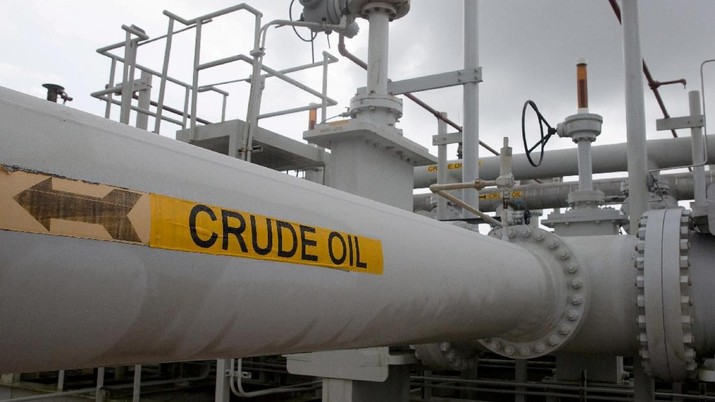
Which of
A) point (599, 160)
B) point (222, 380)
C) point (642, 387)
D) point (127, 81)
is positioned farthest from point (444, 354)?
point (599, 160)

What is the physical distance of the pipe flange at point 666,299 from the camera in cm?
229

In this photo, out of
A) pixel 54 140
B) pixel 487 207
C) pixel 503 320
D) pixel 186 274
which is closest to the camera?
pixel 54 140

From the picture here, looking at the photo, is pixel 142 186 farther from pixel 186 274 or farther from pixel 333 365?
pixel 333 365

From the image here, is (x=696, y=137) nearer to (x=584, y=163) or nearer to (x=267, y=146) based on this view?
(x=584, y=163)

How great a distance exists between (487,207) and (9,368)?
908 centimetres

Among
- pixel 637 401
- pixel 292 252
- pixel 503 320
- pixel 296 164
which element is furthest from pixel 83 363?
pixel 296 164

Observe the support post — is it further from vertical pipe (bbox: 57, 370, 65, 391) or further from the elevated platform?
vertical pipe (bbox: 57, 370, 65, 391)

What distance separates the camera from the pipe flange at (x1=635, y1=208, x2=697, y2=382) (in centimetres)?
229

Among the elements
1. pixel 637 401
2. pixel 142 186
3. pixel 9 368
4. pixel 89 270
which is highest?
pixel 142 186

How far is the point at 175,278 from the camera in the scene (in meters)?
0.99

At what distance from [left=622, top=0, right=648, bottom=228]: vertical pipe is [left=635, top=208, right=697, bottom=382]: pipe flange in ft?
5.22

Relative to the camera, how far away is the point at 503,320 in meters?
2.21

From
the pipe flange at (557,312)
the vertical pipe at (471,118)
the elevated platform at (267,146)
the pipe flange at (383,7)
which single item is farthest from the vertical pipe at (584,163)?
the pipe flange at (557,312)

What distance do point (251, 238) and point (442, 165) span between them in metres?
4.92
